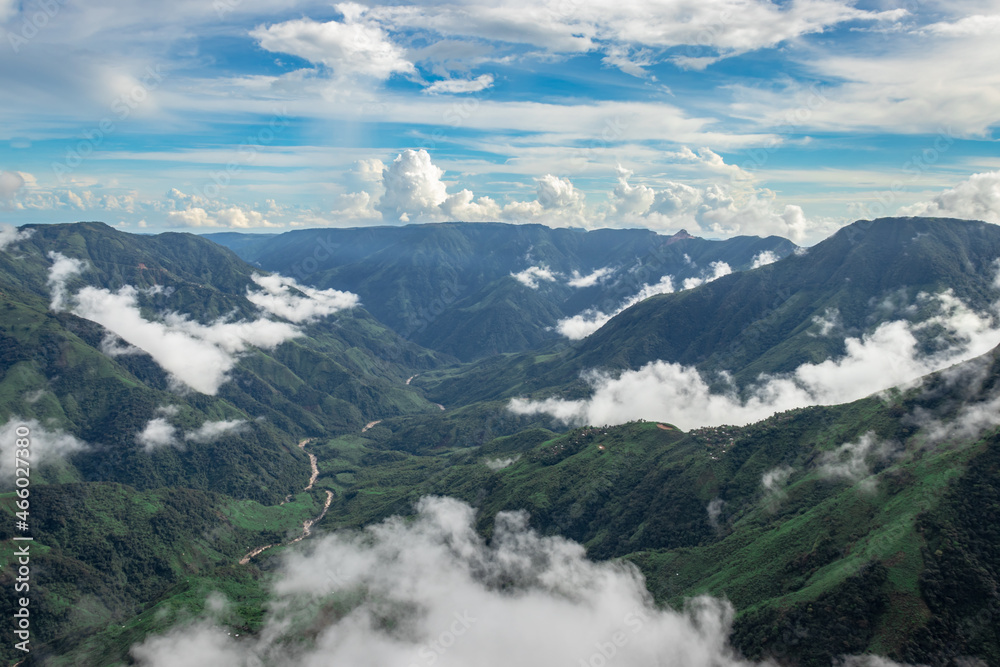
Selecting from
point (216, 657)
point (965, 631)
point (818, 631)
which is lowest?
point (216, 657)

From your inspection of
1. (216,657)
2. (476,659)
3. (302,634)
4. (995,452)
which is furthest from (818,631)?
(216,657)

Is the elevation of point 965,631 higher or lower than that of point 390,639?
higher

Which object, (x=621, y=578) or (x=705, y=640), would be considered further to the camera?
(x=621, y=578)

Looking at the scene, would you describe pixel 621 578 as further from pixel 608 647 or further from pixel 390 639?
pixel 390 639

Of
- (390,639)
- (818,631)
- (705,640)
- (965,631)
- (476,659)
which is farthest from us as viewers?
(390,639)

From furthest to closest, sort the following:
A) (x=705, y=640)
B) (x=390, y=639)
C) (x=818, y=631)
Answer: (x=390, y=639) → (x=705, y=640) → (x=818, y=631)

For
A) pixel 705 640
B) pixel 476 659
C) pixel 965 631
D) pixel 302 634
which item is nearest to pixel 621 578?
pixel 705 640

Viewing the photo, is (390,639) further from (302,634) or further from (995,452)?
(995,452)

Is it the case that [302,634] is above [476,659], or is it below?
below

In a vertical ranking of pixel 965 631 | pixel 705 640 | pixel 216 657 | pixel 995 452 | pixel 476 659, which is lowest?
pixel 216 657
